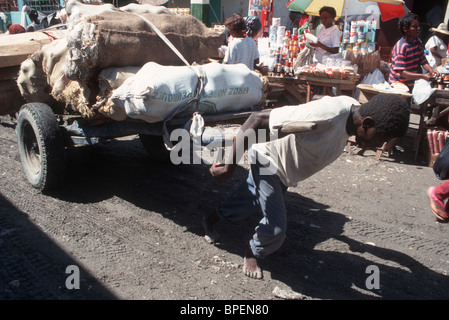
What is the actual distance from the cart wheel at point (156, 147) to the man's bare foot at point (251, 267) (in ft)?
7.75

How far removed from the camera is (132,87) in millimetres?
3178

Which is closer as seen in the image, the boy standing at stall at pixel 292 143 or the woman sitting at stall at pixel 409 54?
the boy standing at stall at pixel 292 143

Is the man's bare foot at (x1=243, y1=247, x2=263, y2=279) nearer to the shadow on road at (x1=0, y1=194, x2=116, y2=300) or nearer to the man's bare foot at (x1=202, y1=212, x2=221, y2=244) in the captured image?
the man's bare foot at (x1=202, y1=212, x2=221, y2=244)

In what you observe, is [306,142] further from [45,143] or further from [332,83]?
[332,83]

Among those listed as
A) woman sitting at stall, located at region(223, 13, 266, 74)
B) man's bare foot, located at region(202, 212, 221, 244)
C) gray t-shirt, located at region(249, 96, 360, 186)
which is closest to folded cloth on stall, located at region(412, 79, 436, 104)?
woman sitting at stall, located at region(223, 13, 266, 74)

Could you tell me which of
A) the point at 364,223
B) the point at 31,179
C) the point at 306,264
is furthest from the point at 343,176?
the point at 31,179

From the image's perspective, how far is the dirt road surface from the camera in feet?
9.56

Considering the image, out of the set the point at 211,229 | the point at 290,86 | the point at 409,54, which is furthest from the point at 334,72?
the point at 211,229

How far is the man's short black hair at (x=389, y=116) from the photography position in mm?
2420

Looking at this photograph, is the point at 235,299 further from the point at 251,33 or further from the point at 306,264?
the point at 251,33

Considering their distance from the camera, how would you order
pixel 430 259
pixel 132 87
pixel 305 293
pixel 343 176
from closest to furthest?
1. pixel 305 293
2. pixel 132 87
3. pixel 430 259
4. pixel 343 176

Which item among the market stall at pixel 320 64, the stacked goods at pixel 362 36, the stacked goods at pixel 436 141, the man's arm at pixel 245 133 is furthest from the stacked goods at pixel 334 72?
the man's arm at pixel 245 133

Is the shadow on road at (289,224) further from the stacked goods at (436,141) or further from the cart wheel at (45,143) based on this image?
the stacked goods at (436,141)

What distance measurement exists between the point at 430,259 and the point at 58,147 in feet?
11.7
